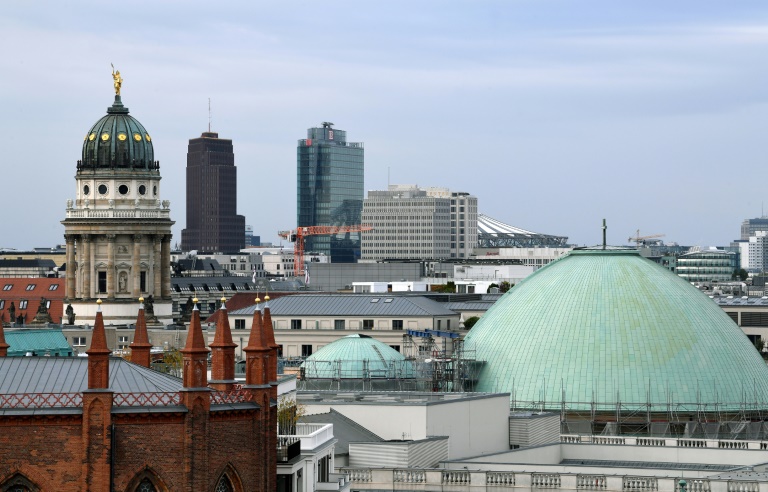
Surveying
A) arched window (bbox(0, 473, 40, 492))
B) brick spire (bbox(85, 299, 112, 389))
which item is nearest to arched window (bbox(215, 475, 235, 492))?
brick spire (bbox(85, 299, 112, 389))

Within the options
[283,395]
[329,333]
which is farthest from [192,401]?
[329,333]

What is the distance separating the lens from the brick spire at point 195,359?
242ft

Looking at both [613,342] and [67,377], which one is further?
[613,342]

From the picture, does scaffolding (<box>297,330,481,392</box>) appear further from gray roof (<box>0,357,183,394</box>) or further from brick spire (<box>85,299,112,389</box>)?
brick spire (<box>85,299,112,389</box>)

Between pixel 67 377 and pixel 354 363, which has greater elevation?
pixel 67 377

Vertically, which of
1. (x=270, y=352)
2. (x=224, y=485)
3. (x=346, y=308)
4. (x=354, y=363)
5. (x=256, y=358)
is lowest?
(x=224, y=485)

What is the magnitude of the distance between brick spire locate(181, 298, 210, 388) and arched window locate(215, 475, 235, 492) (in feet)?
10.7

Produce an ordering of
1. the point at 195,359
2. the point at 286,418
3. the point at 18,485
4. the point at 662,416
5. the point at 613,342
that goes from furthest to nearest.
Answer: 1. the point at 613,342
2. the point at 662,416
3. the point at 286,418
4. the point at 195,359
5. the point at 18,485

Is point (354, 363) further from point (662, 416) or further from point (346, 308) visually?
point (346, 308)

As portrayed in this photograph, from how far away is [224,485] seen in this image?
74875mm

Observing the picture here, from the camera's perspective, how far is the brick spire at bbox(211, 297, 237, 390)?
7738 centimetres

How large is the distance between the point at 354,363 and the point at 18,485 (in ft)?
201

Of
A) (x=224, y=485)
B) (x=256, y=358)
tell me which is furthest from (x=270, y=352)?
(x=224, y=485)

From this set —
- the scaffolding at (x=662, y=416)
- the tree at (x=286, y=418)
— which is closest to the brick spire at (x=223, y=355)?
the tree at (x=286, y=418)
